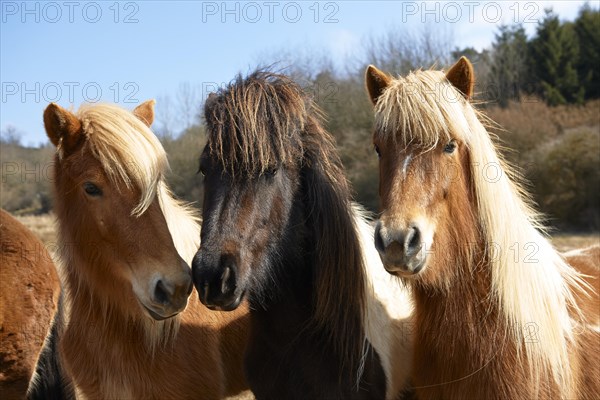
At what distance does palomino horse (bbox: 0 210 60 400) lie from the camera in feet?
14.3

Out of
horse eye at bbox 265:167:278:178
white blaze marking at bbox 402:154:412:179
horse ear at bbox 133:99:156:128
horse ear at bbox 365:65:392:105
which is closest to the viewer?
white blaze marking at bbox 402:154:412:179

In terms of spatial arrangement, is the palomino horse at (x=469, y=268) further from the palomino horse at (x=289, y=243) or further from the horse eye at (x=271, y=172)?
the horse eye at (x=271, y=172)

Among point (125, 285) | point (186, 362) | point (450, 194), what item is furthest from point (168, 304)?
point (450, 194)

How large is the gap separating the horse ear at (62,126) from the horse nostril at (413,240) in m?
2.00

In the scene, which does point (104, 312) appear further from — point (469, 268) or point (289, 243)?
point (469, 268)

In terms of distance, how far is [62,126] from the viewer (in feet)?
10.4

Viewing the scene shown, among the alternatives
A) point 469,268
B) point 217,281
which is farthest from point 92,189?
point 469,268

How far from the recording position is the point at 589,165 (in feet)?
57.8

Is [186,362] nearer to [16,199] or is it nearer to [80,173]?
[80,173]

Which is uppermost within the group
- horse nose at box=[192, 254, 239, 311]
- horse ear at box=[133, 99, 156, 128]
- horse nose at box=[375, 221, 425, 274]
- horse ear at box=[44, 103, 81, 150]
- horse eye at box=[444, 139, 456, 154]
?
horse ear at box=[133, 99, 156, 128]

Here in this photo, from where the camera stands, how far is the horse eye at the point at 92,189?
308 centimetres

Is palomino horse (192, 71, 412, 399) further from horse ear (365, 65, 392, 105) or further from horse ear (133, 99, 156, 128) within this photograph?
horse ear (133, 99, 156, 128)

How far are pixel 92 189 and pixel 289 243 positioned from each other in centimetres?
116

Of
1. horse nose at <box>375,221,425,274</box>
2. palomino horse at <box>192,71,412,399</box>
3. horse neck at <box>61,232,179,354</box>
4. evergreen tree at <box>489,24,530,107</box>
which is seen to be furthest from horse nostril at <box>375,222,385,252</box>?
evergreen tree at <box>489,24,530,107</box>
